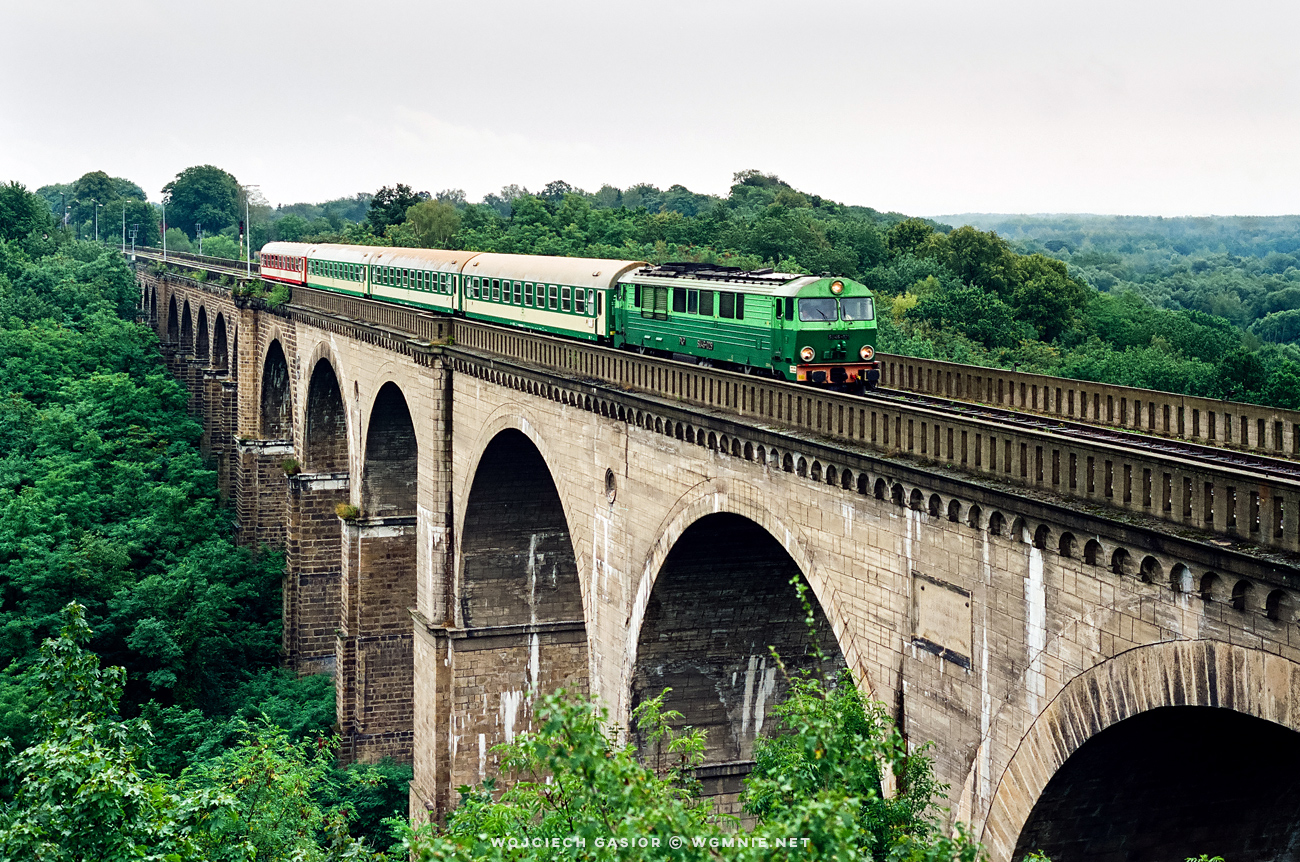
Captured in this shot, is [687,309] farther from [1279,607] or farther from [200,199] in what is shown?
[200,199]

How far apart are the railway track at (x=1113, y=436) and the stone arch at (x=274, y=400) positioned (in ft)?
121

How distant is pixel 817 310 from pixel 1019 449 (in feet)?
30.3

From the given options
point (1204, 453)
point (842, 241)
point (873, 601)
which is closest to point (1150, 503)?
point (873, 601)

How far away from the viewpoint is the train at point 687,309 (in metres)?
22.7

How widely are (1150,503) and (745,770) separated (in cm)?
1438

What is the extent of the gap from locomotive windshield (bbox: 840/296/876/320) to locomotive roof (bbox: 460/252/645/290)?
6748 mm

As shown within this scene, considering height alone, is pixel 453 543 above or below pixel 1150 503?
below

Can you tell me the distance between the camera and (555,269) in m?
32.3

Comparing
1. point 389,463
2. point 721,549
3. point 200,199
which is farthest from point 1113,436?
point 200,199

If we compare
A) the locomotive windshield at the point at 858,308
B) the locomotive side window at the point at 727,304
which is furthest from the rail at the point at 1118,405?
the locomotive side window at the point at 727,304

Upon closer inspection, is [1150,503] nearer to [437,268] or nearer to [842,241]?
[437,268]

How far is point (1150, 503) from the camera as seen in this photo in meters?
12.1

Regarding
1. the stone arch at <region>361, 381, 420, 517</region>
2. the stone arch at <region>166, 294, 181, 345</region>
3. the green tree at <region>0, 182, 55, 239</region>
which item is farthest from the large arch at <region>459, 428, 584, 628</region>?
the green tree at <region>0, 182, 55, 239</region>

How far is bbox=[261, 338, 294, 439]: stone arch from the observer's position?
56.8 metres
